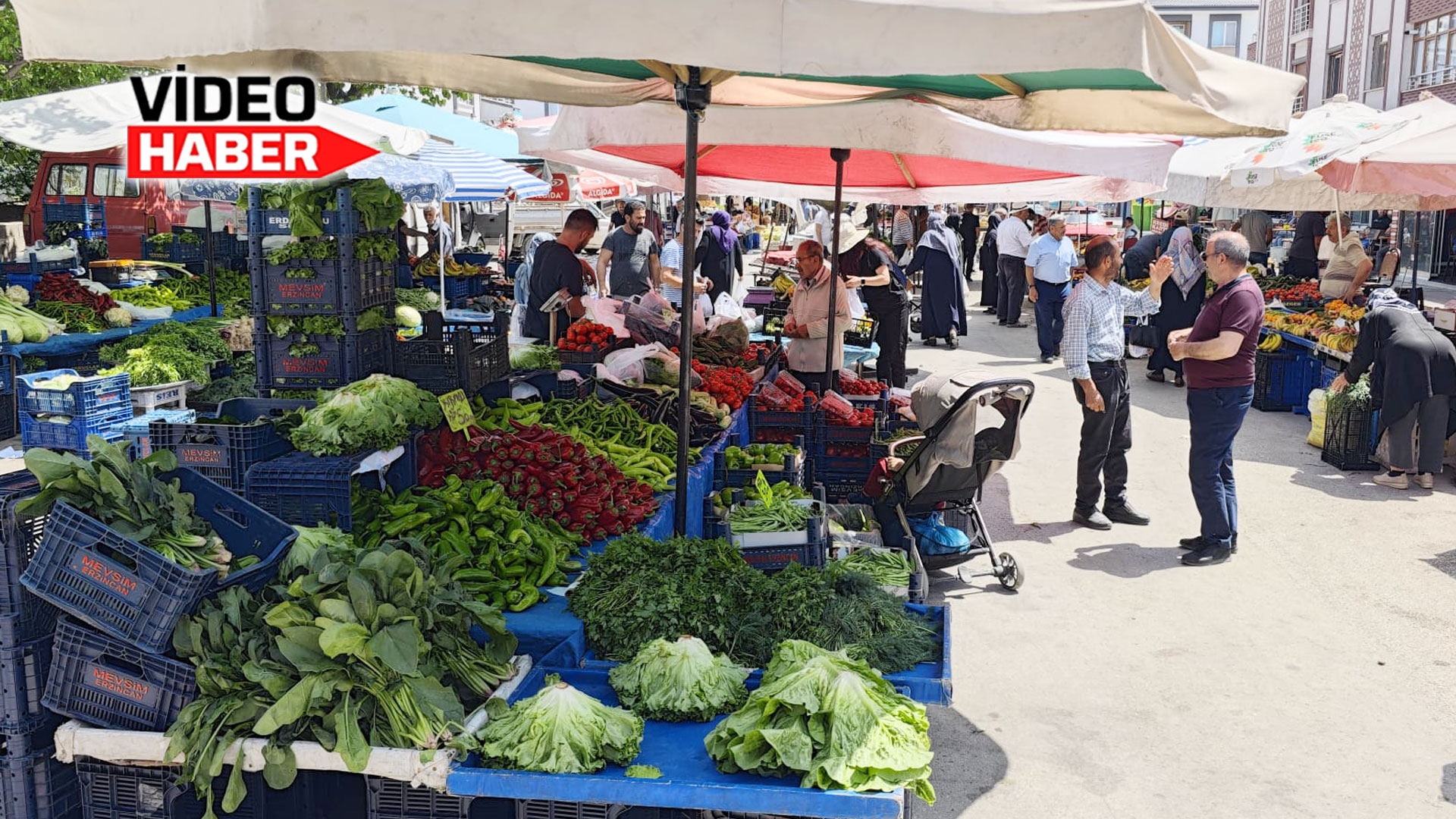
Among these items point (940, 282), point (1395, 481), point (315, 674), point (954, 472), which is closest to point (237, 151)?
point (940, 282)

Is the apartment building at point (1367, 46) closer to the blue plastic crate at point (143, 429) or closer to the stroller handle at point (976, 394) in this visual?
the stroller handle at point (976, 394)

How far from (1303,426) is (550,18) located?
36.9 ft

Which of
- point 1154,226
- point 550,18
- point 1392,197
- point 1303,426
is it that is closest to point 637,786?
point 550,18

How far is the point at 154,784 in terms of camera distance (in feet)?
11.6

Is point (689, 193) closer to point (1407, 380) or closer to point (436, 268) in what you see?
point (1407, 380)

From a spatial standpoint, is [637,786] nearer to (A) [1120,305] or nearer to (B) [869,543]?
(B) [869,543]

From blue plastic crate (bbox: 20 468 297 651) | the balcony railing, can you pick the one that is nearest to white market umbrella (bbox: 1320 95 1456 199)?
blue plastic crate (bbox: 20 468 297 651)

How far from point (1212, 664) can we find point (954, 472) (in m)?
1.75

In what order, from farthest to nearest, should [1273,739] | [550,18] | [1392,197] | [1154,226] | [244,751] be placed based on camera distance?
[1154,226] < [1392,197] < [1273,739] < [244,751] < [550,18]

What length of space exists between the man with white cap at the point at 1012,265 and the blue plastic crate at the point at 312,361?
14273 millimetres

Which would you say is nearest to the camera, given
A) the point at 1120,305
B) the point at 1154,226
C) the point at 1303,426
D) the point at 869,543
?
the point at 869,543

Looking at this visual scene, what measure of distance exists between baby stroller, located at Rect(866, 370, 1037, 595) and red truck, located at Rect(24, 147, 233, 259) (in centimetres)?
1496

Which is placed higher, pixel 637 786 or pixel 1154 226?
pixel 1154 226

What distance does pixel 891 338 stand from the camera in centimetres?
1239
